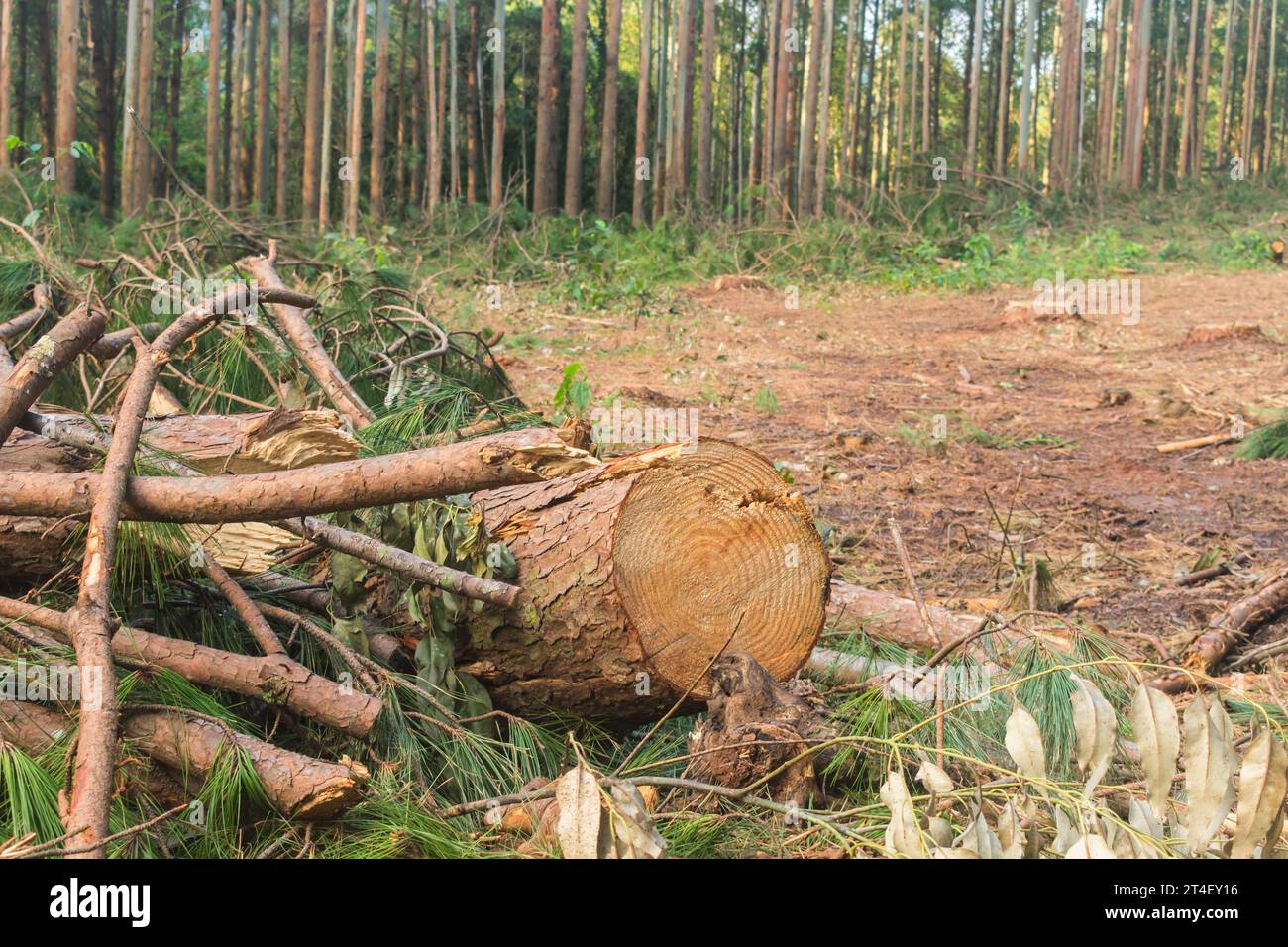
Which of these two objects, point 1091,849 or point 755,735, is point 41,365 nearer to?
point 755,735

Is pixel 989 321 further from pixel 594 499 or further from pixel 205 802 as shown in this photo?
pixel 205 802

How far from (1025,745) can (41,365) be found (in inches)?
90.0

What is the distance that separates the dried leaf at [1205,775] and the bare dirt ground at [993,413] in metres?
2.33

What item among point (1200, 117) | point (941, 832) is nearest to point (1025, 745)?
point (941, 832)

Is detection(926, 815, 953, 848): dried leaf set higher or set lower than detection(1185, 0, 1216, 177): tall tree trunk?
lower

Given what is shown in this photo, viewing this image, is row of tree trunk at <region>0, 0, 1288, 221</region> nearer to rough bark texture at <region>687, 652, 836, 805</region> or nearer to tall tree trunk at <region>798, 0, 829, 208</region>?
tall tree trunk at <region>798, 0, 829, 208</region>

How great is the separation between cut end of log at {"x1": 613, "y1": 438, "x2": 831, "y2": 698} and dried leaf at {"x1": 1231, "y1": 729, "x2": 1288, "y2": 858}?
1.23 m

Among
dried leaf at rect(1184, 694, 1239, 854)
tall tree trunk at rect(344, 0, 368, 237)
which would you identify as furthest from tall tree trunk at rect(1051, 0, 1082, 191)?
dried leaf at rect(1184, 694, 1239, 854)

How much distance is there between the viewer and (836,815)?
235 centimetres

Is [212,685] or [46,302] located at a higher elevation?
[46,302]

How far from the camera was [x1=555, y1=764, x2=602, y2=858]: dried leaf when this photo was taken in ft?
6.39

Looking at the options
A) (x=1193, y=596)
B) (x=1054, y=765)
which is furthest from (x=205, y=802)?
(x=1193, y=596)
